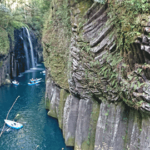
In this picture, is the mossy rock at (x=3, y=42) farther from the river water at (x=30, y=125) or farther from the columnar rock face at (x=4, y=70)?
the river water at (x=30, y=125)

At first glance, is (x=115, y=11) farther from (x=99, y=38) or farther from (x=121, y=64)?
(x=121, y=64)

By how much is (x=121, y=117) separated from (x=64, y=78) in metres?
7.22

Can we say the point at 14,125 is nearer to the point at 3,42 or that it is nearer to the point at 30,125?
the point at 30,125

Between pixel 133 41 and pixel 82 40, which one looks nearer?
pixel 133 41

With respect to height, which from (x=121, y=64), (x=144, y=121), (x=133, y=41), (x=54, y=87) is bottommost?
(x=54, y=87)

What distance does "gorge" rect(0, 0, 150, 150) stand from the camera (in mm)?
7547

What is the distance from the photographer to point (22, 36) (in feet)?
129

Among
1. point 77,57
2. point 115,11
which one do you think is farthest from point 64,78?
point 115,11

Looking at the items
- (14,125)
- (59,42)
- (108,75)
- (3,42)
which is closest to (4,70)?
(3,42)

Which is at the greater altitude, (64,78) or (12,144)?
(64,78)

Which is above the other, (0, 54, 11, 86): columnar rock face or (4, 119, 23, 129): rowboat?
(0, 54, 11, 86): columnar rock face

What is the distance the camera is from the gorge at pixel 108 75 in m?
7.55

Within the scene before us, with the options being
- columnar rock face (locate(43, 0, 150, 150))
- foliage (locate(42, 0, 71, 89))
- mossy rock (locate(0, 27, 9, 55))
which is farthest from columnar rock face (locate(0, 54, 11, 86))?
columnar rock face (locate(43, 0, 150, 150))

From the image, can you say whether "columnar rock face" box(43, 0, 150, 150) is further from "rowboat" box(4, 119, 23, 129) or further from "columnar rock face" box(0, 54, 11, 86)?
"columnar rock face" box(0, 54, 11, 86)
